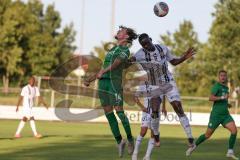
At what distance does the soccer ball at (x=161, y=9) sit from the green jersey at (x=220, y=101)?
2617 mm

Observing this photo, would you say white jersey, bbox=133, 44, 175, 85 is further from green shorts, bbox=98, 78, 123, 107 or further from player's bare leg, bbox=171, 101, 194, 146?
green shorts, bbox=98, 78, 123, 107

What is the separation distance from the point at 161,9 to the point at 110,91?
2.27m

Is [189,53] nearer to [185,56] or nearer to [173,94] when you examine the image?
[185,56]

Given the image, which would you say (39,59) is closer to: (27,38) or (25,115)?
(27,38)

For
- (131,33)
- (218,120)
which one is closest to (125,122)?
(131,33)

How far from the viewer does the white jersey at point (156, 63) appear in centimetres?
1459

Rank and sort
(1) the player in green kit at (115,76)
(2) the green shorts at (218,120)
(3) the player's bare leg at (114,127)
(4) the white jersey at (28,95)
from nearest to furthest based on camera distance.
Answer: (1) the player in green kit at (115,76), (3) the player's bare leg at (114,127), (2) the green shorts at (218,120), (4) the white jersey at (28,95)

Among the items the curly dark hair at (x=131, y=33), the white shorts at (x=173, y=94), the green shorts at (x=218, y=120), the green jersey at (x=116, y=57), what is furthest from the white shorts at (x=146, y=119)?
the green shorts at (x=218, y=120)

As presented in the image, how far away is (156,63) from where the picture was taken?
14.8m

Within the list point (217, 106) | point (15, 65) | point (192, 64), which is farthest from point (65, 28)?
point (217, 106)

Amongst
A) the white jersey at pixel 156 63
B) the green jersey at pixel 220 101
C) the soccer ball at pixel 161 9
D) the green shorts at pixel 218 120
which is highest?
the soccer ball at pixel 161 9

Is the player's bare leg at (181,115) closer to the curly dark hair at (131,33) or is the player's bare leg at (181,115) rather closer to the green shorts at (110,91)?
the green shorts at (110,91)

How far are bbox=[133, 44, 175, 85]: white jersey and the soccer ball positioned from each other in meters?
1.00

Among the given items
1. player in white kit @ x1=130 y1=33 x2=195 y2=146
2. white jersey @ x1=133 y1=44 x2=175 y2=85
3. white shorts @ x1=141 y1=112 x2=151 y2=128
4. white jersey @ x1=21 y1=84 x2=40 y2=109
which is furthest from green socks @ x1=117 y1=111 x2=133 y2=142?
white jersey @ x1=21 y1=84 x2=40 y2=109
